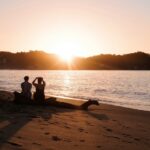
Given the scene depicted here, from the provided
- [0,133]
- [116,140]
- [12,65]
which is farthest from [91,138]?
[12,65]

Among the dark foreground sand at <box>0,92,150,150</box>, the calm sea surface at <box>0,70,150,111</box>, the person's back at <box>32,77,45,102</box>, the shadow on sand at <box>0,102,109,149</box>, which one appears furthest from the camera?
the calm sea surface at <box>0,70,150,111</box>

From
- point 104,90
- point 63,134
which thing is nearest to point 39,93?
point 63,134

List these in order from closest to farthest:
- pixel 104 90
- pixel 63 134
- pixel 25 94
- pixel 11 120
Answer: pixel 63 134 → pixel 11 120 → pixel 25 94 → pixel 104 90

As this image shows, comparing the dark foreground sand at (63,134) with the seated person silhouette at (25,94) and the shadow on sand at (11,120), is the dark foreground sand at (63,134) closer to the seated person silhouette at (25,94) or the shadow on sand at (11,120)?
the shadow on sand at (11,120)

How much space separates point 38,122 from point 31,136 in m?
2.06

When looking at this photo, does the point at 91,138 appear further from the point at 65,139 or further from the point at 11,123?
the point at 11,123

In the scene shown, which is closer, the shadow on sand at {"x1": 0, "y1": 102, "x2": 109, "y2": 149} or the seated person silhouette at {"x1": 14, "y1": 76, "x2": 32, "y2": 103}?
the shadow on sand at {"x1": 0, "y1": 102, "x2": 109, "y2": 149}

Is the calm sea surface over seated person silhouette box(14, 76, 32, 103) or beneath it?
beneath

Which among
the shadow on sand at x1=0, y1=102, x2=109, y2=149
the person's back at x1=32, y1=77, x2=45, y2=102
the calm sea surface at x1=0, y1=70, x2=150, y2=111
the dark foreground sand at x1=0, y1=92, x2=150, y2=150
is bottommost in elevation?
the calm sea surface at x1=0, y1=70, x2=150, y2=111

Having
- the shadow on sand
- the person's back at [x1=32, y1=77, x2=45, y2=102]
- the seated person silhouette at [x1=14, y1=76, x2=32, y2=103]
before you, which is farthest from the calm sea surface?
the shadow on sand

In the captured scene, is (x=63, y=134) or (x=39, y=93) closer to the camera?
(x=63, y=134)

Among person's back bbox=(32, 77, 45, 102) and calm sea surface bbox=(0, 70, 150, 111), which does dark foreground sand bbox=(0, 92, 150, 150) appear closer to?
person's back bbox=(32, 77, 45, 102)

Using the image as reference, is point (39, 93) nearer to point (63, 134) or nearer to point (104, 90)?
point (63, 134)

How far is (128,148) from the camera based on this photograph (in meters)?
8.70
